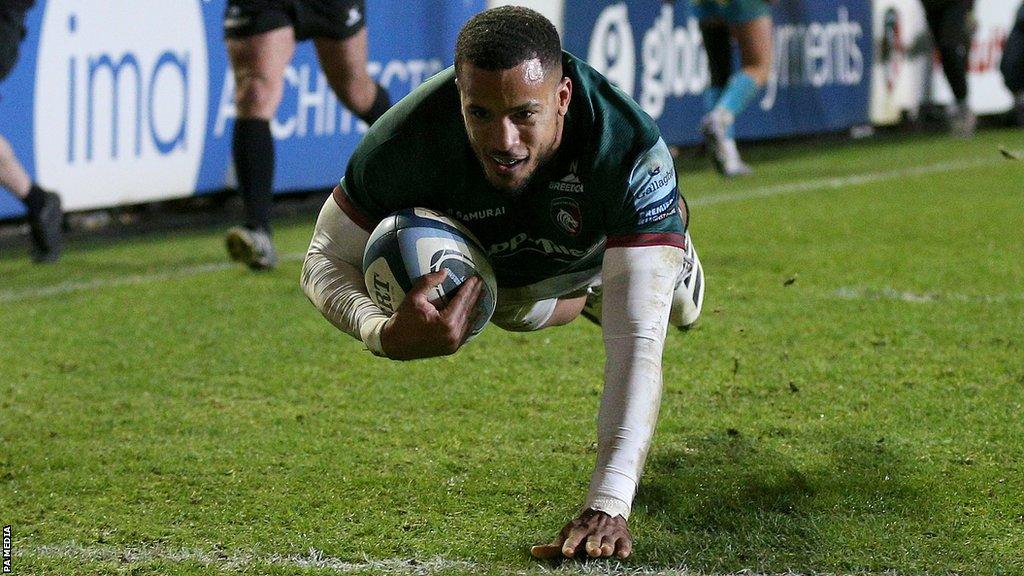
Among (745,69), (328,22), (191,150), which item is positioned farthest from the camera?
(745,69)

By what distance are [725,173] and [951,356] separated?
5.04 m

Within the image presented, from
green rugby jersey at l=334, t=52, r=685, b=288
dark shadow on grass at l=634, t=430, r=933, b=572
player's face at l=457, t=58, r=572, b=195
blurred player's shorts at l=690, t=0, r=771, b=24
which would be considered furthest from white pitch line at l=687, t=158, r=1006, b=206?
player's face at l=457, t=58, r=572, b=195

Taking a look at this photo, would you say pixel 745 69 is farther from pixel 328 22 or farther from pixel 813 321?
pixel 813 321

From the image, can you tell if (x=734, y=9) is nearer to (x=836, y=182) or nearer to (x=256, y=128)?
(x=836, y=182)

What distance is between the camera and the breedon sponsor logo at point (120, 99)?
707cm

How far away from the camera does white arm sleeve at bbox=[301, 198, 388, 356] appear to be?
3152 millimetres

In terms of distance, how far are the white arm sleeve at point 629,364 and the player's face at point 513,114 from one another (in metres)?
0.29

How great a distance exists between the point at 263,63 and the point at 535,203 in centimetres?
321

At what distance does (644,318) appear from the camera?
9.65ft

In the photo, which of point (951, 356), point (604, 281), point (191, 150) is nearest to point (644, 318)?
point (604, 281)

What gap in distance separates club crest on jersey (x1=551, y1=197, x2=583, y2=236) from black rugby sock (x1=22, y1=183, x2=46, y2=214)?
13.2ft

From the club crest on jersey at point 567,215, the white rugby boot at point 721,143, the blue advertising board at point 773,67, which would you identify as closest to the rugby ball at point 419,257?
the club crest on jersey at point 567,215

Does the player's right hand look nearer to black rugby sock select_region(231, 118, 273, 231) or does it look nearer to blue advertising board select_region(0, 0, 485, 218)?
black rugby sock select_region(231, 118, 273, 231)

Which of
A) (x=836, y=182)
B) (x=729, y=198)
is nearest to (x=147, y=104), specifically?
(x=729, y=198)
